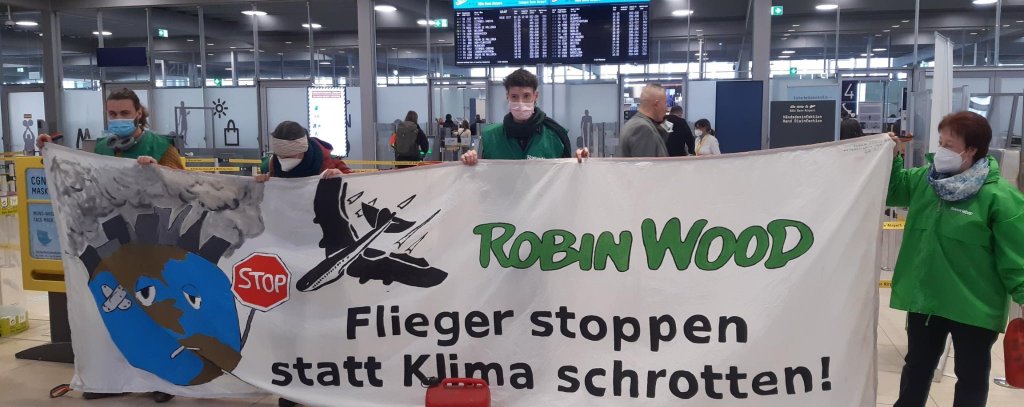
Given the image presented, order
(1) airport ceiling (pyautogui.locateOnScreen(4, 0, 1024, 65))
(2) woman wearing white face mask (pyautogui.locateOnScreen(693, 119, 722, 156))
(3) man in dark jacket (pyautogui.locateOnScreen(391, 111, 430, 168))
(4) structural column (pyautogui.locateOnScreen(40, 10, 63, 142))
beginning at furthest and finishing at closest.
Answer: (4) structural column (pyautogui.locateOnScreen(40, 10, 63, 142)) → (1) airport ceiling (pyautogui.locateOnScreen(4, 0, 1024, 65)) → (3) man in dark jacket (pyautogui.locateOnScreen(391, 111, 430, 168)) → (2) woman wearing white face mask (pyautogui.locateOnScreen(693, 119, 722, 156))

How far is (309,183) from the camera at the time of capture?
392 cm

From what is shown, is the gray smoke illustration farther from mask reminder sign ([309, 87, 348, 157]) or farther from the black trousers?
mask reminder sign ([309, 87, 348, 157])

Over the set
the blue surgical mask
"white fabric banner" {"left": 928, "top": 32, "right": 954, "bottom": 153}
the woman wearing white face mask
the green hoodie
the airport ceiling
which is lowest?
the green hoodie

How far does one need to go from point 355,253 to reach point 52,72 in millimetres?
16312

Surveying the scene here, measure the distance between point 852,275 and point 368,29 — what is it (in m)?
12.0

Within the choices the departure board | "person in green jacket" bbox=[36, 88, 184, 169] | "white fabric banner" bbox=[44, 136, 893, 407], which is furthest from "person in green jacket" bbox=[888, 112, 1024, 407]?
the departure board

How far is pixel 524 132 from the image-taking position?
4117mm

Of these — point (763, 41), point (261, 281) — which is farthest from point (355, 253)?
point (763, 41)

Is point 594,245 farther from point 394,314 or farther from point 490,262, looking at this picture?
point 394,314

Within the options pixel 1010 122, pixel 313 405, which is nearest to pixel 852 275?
pixel 313 405

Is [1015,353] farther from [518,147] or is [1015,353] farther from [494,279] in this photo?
[518,147]

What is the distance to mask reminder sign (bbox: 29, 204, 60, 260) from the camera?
16.8 feet

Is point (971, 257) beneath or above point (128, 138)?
beneath

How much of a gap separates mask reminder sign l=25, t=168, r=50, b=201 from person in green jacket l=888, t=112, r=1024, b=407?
521 centimetres
